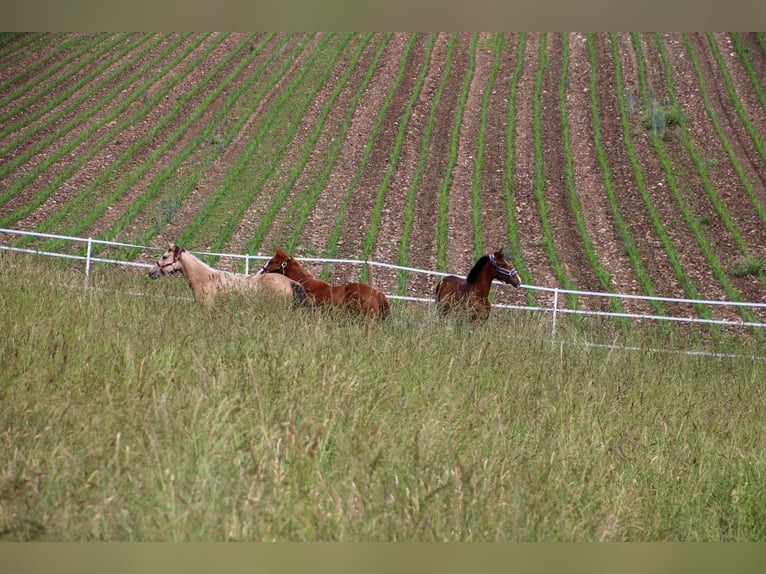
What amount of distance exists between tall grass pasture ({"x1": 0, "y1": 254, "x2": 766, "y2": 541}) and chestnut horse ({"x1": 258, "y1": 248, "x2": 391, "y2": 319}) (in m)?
2.79

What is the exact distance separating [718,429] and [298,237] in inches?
648

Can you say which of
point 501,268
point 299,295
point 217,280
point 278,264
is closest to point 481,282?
point 501,268

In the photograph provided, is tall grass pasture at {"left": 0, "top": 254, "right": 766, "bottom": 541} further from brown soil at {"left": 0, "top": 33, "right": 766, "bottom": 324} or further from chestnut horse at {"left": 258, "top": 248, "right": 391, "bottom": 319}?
brown soil at {"left": 0, "top": 33, "right": 766, "bottom": 324}

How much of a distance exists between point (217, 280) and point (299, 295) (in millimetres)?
958

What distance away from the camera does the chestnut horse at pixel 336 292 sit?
10.5 m

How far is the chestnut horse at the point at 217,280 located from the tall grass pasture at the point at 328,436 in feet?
5.23

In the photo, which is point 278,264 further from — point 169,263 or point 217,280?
point 217,280

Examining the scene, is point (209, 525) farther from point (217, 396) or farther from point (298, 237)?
point (298, 237)

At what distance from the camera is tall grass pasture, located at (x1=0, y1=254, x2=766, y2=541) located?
3.49m

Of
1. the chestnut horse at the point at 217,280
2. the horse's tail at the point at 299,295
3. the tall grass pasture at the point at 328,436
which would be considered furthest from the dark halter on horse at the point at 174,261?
the tall grass pasture at the point at 328,436

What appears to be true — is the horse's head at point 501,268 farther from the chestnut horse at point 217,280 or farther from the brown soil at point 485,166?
the brown soil at point 485,166

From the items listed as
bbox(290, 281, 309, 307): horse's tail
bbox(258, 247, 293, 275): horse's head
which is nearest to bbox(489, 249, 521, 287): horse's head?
bbox(258, 247, 293, 275): horse's head

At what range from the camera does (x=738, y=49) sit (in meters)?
33.6

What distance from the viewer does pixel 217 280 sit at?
32.3 feet
